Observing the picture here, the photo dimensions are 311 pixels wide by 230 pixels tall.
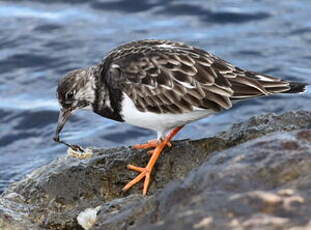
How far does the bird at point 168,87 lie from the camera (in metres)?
5.57

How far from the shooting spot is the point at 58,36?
11.0 meters

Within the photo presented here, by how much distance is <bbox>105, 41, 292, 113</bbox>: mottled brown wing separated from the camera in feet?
18.3

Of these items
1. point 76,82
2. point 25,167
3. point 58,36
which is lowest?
point 25,167

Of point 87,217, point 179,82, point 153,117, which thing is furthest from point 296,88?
point 87,217

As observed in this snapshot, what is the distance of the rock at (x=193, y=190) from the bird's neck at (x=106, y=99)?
36 centimetres

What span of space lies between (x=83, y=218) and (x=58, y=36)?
6.58 meters

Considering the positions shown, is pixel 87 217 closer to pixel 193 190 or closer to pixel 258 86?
pixel 193 190

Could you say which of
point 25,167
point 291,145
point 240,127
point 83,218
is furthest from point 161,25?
point 291,145

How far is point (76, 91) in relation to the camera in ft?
19.2

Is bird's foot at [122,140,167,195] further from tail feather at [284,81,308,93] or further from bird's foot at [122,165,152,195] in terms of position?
tail feather at [284,81,308,93]

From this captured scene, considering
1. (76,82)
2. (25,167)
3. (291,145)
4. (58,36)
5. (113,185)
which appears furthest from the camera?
(58,36)

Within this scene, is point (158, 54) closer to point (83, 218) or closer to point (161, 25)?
point (83, 218)

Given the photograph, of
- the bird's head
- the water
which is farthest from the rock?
→ the water

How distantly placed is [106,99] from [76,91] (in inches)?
11.2
